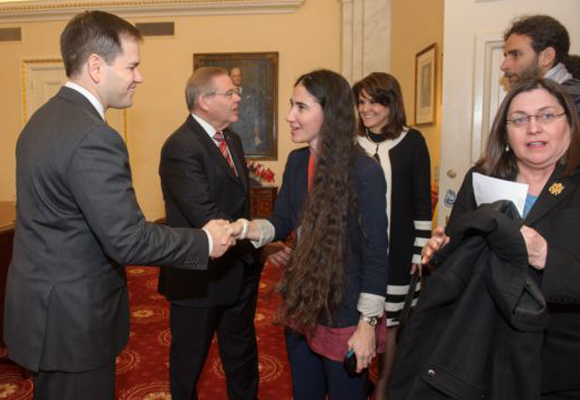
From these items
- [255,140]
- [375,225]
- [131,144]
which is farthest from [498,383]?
[131,144]

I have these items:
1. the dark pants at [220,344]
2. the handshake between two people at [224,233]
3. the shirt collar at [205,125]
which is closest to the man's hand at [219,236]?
the handshake between two people at [224,233]

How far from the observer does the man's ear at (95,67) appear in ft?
5.03

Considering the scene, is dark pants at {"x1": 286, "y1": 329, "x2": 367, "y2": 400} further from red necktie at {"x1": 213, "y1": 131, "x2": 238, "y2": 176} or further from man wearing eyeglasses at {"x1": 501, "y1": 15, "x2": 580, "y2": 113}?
man wearing eyeglasses at {"x1": 501, "y1": 15, "x2": 580, "y2": 113}

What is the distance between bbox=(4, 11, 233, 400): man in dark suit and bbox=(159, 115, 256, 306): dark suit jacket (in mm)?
528

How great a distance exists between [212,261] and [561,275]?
4.88ft

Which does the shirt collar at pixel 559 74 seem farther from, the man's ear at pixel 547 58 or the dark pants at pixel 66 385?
the dark pants at pixel 66 385

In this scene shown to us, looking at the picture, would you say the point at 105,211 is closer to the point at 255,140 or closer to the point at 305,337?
the point at 305,337

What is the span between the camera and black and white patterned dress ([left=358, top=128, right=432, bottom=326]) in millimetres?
2342

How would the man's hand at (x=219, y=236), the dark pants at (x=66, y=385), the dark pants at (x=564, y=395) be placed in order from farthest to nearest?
the man's hand at (x=219, y=236)
the dark pants at (x=66, y=385)
the dark pants at (x=564, y=395)

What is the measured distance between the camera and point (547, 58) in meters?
2.24


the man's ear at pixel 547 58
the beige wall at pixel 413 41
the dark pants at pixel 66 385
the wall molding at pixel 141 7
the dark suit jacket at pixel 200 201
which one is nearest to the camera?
the dark pants at pixel 66 385

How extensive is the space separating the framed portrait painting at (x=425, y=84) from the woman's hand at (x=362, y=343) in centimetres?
337

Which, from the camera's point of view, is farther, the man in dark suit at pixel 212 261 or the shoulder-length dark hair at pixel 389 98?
the shoulder-length dark hair at pixel 389 98

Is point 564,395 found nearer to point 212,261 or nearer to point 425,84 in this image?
point 212,261
